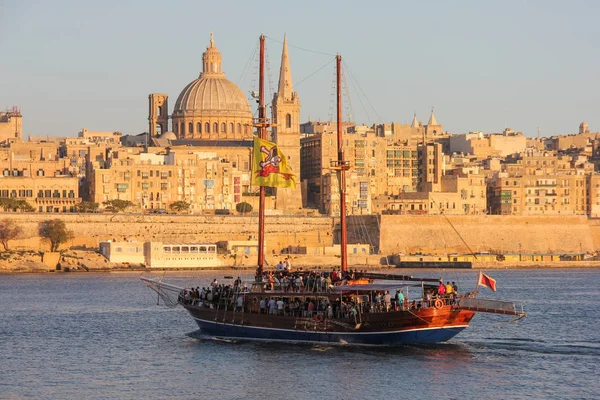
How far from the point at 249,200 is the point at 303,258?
23.4 m

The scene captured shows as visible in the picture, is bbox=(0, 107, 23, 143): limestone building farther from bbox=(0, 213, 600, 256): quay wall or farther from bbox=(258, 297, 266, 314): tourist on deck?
bbox=(258, 297, 266, 314): tourist on deck

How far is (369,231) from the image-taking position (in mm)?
103688

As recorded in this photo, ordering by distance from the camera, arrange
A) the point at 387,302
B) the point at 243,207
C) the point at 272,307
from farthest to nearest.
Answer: the point at 243,207 → the point at 272,307 → the point at 387,302

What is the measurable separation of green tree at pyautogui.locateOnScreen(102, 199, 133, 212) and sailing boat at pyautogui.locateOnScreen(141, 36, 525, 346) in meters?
60.1

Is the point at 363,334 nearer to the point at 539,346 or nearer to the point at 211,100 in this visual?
the point at 539,346

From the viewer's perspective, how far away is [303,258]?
3573 inches

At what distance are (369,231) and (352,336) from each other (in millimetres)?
66687

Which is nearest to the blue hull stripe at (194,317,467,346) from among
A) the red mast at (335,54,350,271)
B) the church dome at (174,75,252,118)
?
the red mast at (335,54,350,271)

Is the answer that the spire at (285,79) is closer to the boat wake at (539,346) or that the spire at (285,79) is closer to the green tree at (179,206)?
the green tree at (179,206)

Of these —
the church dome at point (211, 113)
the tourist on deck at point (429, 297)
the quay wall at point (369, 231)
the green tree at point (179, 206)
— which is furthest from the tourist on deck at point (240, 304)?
the church dome at point (211, 113)

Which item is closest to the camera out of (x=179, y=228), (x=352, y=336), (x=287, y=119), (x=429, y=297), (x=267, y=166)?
(x=429, y=297)

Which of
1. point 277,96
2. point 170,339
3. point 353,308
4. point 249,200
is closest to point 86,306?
point 170,339

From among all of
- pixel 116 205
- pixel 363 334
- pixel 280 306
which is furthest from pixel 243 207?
pixel 363 334

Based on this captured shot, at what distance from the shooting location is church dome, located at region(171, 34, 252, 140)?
12744 cm
